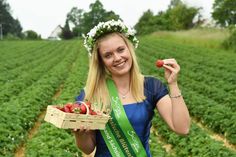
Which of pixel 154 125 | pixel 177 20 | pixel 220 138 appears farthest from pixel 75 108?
pixel 177 20

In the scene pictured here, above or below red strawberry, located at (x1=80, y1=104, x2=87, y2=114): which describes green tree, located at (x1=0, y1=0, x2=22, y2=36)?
below

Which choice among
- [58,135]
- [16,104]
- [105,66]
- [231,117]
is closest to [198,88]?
[231,117]

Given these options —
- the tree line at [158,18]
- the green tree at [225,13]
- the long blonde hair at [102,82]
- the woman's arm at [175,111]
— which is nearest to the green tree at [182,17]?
the tree line at [158,18]

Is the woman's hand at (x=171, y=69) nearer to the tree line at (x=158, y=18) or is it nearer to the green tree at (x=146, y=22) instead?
the tree line at (x=158, y=18)

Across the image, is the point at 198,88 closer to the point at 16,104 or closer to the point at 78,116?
the point at 16,104

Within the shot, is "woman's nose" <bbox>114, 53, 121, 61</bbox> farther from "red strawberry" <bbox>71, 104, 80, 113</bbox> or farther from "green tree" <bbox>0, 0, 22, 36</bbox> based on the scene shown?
"green tree" <bbox>0, 0, 22, 36</bbox>

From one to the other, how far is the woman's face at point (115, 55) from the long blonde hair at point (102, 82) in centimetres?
4

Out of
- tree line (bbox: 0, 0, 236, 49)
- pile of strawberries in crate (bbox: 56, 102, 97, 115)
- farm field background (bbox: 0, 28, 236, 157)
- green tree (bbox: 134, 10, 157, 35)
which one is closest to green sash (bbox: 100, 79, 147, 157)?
pile of strawberries in crate (bbox: 56, 102, 97, 115)

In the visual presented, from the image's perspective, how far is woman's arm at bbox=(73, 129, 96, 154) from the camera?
10.5ft

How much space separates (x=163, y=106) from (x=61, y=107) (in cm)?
68

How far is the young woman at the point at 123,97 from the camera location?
3172mm

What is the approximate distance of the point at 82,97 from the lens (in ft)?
11.1

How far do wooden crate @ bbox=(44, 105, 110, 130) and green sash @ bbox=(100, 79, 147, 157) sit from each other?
10 centimetres

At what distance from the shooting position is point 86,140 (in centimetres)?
325
